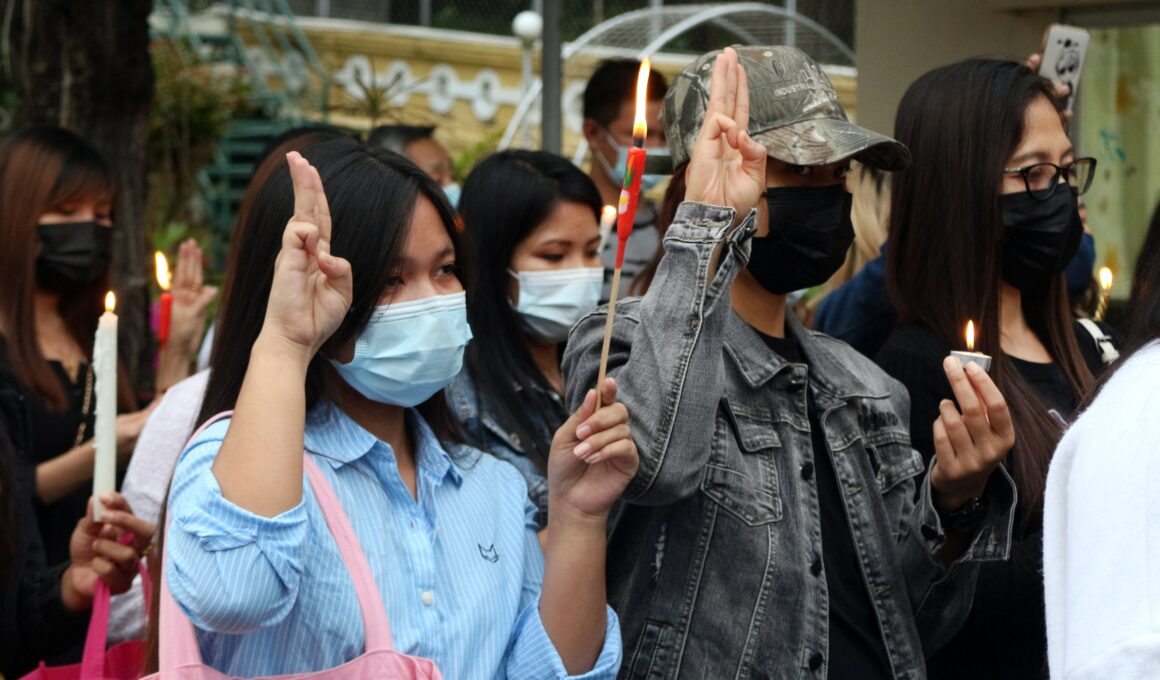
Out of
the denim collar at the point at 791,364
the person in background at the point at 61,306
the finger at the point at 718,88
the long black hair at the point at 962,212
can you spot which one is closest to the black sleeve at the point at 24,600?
the person in background at the point at 61,306

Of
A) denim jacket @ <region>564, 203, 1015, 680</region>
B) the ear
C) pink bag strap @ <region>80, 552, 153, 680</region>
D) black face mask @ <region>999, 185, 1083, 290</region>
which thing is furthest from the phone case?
pink bag strap @ <region>80, 552, 153, 680</region>

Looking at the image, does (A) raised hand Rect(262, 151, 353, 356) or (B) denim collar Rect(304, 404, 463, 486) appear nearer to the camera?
(A) raised hand Rect(262, 151, 353, 356)

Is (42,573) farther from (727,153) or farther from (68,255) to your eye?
(727,153)

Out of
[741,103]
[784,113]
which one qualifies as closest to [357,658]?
[741,103]

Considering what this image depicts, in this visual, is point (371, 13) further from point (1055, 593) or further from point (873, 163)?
point (1055, 593)

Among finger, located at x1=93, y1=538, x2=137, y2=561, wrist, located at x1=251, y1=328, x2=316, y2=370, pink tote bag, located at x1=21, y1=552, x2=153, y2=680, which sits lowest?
pink tote bag, located at x1=21, y1=552, x2=153, y2=680

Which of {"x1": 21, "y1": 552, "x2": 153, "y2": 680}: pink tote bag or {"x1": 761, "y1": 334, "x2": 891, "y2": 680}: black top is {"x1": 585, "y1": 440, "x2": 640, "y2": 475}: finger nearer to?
{"x1": 761, "y1": 334, "x2": 891, "y2": 680}: black top

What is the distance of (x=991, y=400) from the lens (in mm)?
2584

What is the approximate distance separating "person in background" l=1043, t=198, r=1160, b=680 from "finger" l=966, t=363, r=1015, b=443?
2.43ft

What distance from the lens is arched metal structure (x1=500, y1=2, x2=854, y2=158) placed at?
1383cm

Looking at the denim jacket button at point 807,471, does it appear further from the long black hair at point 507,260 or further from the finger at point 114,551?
the finger at point 114,551

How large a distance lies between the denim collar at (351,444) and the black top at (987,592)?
44.5 inches

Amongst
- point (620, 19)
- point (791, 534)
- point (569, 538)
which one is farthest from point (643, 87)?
point (620, 19)

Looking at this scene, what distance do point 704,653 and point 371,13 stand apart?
1778 centimetres
